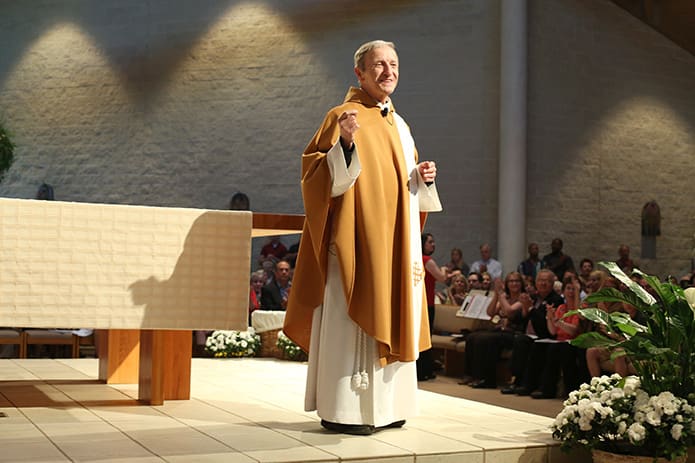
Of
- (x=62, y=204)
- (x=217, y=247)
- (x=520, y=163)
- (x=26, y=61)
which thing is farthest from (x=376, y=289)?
(x=26, y=61)

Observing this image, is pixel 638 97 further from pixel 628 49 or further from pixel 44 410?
pixel 44 410

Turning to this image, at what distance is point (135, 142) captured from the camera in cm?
1617

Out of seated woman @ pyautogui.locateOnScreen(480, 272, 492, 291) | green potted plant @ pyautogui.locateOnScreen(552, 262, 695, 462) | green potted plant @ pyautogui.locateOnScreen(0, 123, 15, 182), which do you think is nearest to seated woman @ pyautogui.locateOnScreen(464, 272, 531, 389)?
seated woman @ pyautogui.locateOnScreen(480, 272, 492, 291)

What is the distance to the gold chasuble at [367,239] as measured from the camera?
4.17 metres

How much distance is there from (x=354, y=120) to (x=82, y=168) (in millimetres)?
13288

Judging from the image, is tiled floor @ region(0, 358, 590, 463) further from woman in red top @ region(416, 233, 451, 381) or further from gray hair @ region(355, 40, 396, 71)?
woman in red top @ region(416, 233, 451, 381)

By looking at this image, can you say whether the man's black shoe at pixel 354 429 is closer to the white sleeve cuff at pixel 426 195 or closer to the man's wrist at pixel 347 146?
the white sleeve cuff at pixel 426 195

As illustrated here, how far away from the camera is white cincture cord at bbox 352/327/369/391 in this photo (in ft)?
13.7

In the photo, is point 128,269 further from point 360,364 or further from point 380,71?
point 380,71

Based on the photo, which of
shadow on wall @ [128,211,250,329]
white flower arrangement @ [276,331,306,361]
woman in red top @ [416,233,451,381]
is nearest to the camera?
shadow on wall @ [128,211,250,329]

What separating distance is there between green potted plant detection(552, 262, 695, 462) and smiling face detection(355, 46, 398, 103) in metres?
1.31

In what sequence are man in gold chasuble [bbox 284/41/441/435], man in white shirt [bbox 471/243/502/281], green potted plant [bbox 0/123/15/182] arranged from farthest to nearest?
green potted plant [bbox 0/123/15/182]
man in white shirt [bbox 471/243/502/281]
man in gold chasuble [bbox 284/41/441/435]

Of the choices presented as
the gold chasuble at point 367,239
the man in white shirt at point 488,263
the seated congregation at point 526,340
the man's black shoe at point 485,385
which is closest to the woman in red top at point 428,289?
the seated congregation at point 526,340

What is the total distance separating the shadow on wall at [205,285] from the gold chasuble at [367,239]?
1.85 feet
